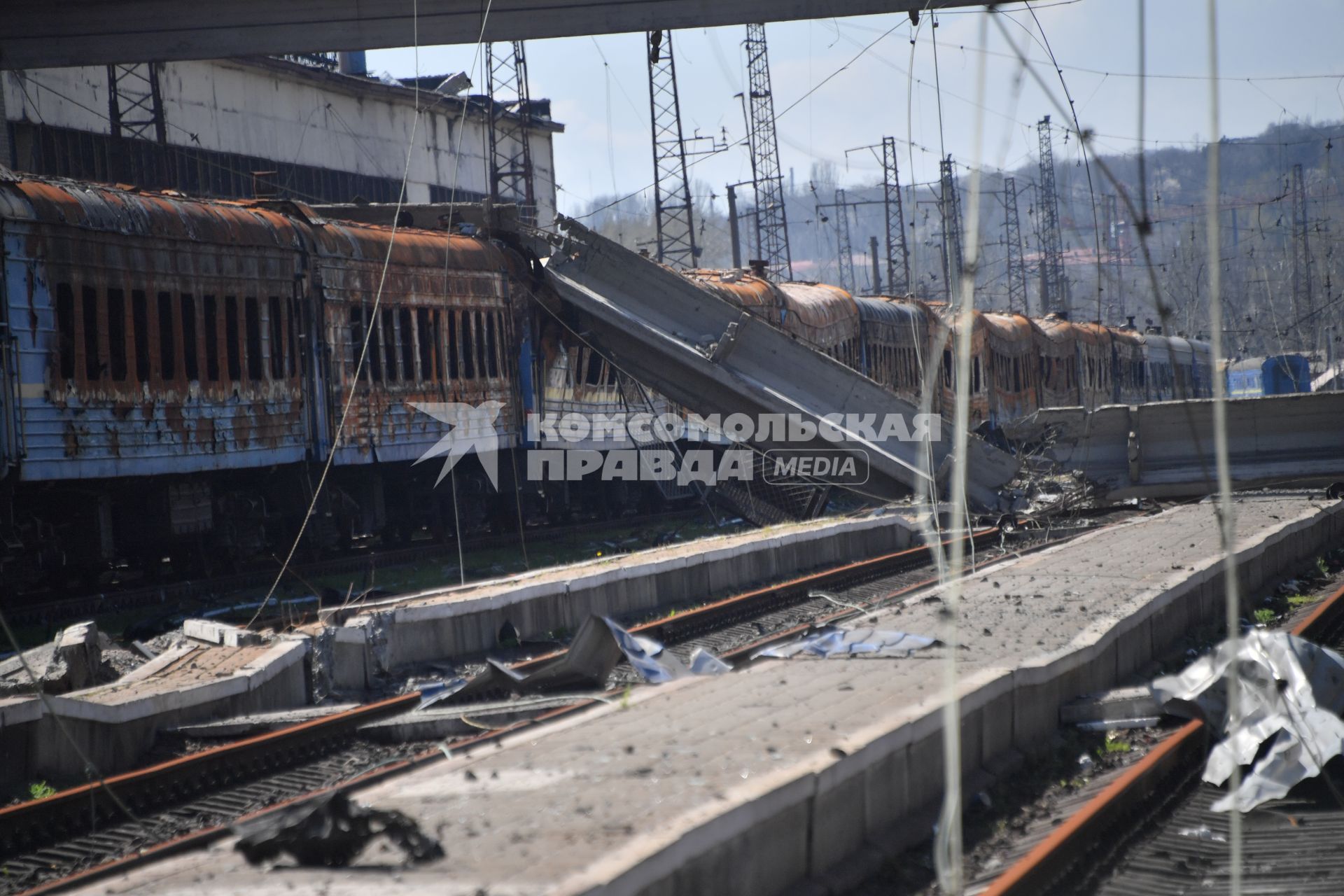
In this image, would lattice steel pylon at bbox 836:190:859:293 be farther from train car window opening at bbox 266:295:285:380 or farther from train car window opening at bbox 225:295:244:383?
train car window opening at bbox 225:295:244:383

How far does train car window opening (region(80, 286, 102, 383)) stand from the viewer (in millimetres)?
11828

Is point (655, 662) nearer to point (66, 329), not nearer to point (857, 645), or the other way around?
point (857, 645)

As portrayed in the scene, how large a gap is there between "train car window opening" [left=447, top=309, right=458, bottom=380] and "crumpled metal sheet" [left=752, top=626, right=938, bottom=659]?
10.0 meters

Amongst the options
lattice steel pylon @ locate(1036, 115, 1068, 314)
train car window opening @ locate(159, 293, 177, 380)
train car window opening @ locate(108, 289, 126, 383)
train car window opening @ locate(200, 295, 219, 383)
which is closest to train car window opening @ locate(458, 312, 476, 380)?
train car window opening @ locate(200, 295, 219, 383)

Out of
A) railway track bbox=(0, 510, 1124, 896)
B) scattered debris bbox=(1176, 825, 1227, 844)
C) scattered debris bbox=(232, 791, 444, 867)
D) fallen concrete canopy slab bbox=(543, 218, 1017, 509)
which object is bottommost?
scattered debris bbox=(1176, 825, 1227, 844)

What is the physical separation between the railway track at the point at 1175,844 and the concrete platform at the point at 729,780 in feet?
2.08

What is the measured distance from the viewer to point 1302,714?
6.38m

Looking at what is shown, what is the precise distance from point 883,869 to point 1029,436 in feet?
51.5

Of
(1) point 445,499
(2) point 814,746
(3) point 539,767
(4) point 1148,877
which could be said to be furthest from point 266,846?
(1) point 445,499

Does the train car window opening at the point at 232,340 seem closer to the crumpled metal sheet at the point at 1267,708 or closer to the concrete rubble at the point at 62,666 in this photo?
the concrete rubble at the point at 62,666

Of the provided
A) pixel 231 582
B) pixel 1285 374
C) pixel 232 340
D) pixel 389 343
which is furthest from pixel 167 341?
pixel 1285 374

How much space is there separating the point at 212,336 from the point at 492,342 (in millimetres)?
5326

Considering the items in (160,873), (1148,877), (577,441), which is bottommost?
(1148,877)

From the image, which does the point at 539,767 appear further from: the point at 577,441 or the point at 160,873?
the point at 577,441
